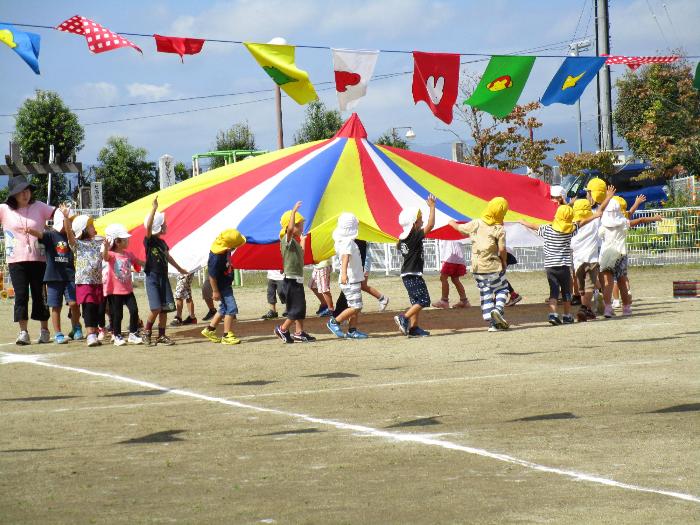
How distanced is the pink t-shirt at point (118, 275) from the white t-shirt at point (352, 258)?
2354 millimetres

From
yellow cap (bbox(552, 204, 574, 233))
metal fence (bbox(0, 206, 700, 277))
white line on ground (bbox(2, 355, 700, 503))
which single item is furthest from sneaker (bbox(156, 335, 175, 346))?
metal fence (bbox(0, 206, 700, 277))

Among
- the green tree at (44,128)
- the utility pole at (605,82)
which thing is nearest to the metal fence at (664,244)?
the utility pole at (605,82)

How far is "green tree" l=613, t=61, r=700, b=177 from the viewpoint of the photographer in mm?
32594

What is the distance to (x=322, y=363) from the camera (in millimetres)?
10023

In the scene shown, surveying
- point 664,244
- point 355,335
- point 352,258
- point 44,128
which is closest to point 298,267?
point 352,258

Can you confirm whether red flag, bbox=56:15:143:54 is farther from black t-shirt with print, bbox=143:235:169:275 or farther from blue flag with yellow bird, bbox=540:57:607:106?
blue flag with yellow bird, bbox=540:57:607:106

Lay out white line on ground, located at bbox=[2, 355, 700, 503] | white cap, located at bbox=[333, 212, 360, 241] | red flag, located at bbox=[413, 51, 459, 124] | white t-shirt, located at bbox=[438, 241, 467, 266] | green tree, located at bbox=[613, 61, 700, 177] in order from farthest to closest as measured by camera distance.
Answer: green tree, located at bbox=[613, 61, 700, 177] → white t-shirt, located at bbox=[438, 241, 467, 266] → red flag, located at bbox=[413, 51, 459, 124] → white cap, located at bbox=[333, 212, 360, 241] → white line on ground, located at bbox=[2, 355, 700, 503]

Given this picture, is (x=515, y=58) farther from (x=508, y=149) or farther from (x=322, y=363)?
(x=508, y=149)

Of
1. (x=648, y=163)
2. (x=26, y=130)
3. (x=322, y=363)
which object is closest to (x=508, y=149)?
(x=648, y=163)

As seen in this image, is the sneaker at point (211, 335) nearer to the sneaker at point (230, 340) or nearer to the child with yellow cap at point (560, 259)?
the sneaker at point (230, 340)

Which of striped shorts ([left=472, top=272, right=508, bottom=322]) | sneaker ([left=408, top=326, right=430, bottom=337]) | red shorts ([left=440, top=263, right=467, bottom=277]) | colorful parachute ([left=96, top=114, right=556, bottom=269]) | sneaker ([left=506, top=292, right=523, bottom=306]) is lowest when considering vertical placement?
sneaker ([left=408, top=326, right=430, bottom=337])

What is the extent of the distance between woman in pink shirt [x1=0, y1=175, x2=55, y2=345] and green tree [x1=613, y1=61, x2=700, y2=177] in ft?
77.0

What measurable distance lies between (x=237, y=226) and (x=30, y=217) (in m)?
2.36

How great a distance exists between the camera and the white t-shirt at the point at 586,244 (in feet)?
43.0
